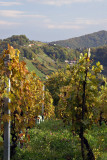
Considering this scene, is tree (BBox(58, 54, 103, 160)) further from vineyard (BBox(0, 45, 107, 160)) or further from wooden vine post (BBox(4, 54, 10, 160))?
wooden vine post (BBox(4, 54, 10, 160))

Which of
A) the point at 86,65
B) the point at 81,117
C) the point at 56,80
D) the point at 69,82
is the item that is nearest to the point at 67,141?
the point at 81,117

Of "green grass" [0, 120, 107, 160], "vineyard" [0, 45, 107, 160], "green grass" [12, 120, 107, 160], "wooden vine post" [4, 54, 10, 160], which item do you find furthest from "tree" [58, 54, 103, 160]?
"wooden vine post" [4, 54, 10, 160]

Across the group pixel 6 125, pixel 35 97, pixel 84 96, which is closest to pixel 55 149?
pixel 35 97

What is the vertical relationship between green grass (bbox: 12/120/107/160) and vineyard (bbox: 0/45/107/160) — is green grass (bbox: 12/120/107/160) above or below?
below

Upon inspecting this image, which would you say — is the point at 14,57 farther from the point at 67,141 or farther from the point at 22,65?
the point at 67,141

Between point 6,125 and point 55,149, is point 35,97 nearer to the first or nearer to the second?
point 6,125

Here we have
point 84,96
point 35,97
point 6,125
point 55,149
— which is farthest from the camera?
point 55,149

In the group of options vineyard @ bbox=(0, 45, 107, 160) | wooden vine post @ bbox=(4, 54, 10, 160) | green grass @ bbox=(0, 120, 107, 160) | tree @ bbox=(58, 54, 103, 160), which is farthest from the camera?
green grass @ bbox=(0, 120, 107, 160)

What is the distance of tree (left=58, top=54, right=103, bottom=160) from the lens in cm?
601

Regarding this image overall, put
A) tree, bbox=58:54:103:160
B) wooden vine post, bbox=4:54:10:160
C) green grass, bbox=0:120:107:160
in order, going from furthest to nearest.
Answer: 1. green grass, bbox=0:120:107:160
2. tree, bbox=58:54:103:160
3. wooden vine post, bbox=4:54:10:160

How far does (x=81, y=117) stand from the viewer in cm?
648

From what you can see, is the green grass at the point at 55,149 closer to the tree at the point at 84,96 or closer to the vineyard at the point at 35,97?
the vineyard at the point at 35,97

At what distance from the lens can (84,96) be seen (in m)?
6.14

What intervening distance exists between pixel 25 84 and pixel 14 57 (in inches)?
32.3
